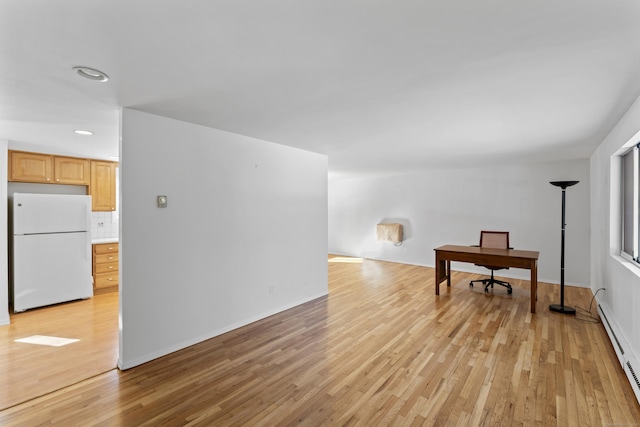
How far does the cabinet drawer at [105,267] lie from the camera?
15.7 ft

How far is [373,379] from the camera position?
238 centimetres

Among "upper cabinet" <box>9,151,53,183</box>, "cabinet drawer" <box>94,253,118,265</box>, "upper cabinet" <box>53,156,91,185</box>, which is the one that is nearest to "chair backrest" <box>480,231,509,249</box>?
"cabinet drawer" <box>94,253,118,265</box>

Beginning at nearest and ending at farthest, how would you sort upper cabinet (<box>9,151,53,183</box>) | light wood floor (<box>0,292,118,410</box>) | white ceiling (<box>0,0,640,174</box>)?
1. white ceiling (<box>0,0,640,174</box>)
2. light wood floor (<box>0,292,118,410</box>)
3. upper cabinet (<box>9,151,53,183</box>)

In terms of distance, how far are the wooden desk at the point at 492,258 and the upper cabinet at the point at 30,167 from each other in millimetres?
6228

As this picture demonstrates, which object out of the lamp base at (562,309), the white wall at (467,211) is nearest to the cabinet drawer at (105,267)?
the white wall at (467,211)

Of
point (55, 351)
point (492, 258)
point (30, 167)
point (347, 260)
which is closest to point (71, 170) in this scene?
point (30, 167)

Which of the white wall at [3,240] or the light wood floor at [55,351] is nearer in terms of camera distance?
the light wood floor at [55,351]

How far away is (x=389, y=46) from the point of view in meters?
1.58

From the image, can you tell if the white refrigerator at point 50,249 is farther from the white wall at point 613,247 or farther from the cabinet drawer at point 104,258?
the white wall at point 613,247

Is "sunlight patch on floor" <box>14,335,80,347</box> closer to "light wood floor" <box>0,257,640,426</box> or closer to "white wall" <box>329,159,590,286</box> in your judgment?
"light wood floor" <box>0,257,640,426</box>

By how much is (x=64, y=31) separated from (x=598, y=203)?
5.87 m

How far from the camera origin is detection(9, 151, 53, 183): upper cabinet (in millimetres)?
4191

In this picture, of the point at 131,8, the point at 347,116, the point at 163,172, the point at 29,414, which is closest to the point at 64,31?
the point at 131,8

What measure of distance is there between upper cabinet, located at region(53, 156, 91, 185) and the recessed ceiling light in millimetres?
3667
